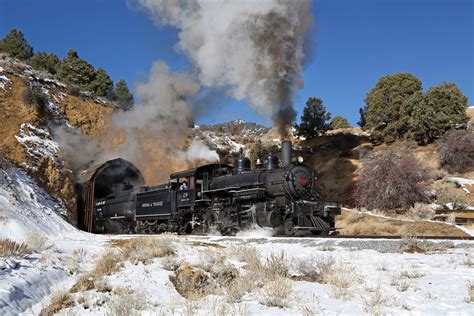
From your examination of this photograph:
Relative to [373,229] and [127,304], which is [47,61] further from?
[127,304]

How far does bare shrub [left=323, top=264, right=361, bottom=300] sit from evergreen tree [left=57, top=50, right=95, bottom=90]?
135 feet

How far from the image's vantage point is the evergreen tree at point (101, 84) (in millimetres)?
45750

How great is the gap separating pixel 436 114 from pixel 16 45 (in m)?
44.7

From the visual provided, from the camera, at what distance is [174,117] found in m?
34.8

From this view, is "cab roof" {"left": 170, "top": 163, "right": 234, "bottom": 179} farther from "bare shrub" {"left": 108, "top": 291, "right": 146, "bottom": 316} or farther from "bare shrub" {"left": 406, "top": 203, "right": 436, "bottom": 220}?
"bare shrub" {"left": 108, "top": 291, "right": 146, "bottom": 316}

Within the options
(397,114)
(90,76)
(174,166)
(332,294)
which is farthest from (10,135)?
(397,114)

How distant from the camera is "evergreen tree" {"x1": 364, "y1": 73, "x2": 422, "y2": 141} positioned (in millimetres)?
45688

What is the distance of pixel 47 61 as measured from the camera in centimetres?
4581

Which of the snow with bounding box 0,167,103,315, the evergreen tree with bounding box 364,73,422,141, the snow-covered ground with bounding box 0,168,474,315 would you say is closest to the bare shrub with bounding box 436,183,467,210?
the evergreen tree with bounding box 364,73,422,141

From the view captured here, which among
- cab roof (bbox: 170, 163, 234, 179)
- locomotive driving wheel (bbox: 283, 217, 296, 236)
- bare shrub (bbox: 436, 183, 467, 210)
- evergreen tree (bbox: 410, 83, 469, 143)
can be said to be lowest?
locomotive driving wheel (bbox: 283, 217, 296, 236)

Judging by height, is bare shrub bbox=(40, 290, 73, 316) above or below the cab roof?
below

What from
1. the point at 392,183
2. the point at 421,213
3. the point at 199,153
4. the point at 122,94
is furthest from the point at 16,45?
the point at 421,213

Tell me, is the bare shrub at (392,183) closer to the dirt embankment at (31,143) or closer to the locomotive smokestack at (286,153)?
the locomotive smokestack at (286,153)

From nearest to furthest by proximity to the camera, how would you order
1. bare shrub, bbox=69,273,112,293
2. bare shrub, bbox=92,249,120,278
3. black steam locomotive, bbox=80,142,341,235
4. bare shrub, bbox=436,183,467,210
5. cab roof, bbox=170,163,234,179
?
bare shrub, bbox=69,273,112,293 → bare shrub, bbox=92,249,120,278 → black steam locomotive, bbox=80,142,341,235 → cab roof, bbox=170,163,234,179 → bare shrub, bbox=436,183,467,210
